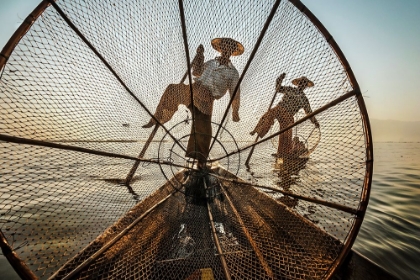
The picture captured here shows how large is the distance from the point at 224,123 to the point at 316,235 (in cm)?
187

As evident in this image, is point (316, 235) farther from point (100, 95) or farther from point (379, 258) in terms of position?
point (100, 95)

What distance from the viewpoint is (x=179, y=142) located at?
330cm

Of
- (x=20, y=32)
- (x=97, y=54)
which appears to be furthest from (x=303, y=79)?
(x=20, y=32)

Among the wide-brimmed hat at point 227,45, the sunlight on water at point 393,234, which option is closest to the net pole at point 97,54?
the wide-brimmed hat at point 227,45

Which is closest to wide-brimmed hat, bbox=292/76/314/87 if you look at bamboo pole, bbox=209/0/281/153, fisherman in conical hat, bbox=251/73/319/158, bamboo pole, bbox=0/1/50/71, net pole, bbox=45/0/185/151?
fisherman in conical hat, bbox=251/73/319/158

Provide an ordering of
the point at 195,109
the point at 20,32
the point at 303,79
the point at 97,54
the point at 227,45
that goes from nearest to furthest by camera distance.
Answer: the point at 20,32
the point at 97,54
the point at 303,79
the point at 227,45
the point at 195,109

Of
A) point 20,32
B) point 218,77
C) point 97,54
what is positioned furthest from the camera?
point 218,77

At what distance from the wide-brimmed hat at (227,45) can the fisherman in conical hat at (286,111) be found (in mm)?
643

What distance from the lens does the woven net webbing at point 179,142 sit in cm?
159

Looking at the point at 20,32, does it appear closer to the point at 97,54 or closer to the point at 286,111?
the point at 97,54

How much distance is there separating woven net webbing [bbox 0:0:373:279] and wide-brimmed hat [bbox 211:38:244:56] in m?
0.06

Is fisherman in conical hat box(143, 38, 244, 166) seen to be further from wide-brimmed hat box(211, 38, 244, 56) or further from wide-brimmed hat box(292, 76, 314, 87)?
wide-brimmed hat box(292, 76, 314, 87)

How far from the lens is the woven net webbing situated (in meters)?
1.59

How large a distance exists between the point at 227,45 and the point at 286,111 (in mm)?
1164
